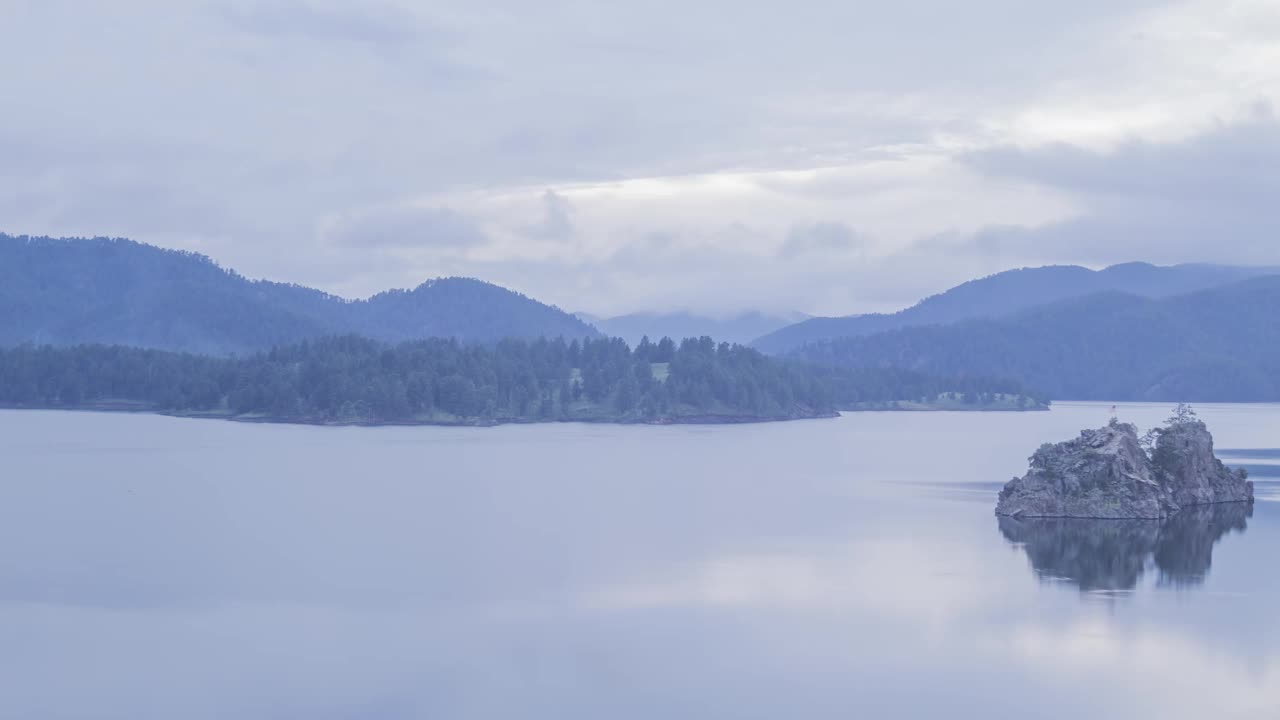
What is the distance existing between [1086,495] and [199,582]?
47.5 m

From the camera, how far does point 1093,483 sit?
73.9 m

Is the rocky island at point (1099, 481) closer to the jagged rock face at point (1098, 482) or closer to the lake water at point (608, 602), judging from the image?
the jagged rock face at point (1098, 482)

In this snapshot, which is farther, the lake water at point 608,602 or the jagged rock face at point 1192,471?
the jagged rock face at point 1192,471

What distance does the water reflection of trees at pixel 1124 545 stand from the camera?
A: 183ft

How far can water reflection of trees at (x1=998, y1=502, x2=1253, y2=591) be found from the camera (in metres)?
55.8

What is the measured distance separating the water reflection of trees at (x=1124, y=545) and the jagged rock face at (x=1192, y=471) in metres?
0.98

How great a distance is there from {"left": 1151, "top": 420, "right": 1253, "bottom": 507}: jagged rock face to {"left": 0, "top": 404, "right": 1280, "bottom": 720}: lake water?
2846mm

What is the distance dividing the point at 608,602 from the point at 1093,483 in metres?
36.5

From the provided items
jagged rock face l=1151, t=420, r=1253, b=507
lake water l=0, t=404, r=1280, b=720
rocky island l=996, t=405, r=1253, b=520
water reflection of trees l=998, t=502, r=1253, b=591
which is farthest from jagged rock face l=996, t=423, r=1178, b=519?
jagged rock face l=1151, t=420, r=1253, b=507

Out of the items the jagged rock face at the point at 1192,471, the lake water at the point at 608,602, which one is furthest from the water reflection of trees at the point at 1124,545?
the jagged rock face at the point at 1192,471

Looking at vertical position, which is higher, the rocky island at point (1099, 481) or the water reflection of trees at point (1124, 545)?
the rocky island at point (1099, 481)

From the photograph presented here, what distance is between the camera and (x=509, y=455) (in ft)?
423

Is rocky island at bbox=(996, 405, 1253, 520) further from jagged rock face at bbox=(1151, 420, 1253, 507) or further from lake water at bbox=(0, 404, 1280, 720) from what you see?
lake water at bbox=(0, 404, 1280, 720)

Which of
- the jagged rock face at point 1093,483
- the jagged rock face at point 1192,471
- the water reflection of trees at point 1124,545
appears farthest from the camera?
the jagged rock face at point 1192,471
